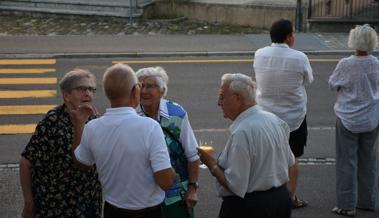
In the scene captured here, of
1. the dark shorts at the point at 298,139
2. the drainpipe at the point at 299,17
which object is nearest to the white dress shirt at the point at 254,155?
the dark shorts at the point at 298,139

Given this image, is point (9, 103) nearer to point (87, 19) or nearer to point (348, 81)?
point (348, 81)

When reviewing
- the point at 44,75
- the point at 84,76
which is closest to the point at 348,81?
the point at 84,76

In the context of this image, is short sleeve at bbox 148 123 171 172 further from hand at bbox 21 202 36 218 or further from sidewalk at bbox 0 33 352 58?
sidewalk at bbox 0 33 352 58

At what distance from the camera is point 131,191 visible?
13.3ft

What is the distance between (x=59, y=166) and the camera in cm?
438

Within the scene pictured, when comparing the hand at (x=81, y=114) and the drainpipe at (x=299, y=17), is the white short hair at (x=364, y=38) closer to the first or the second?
the hand at (x=81, y=114)

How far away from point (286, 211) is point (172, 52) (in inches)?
486

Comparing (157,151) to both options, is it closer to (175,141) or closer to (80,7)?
(175,141)

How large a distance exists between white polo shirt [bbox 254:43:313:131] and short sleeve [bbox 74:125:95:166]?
8.40 ft

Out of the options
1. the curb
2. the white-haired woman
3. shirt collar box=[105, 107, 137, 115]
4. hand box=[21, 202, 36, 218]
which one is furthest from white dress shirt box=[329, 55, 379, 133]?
the curb

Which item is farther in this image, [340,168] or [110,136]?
[340,168]

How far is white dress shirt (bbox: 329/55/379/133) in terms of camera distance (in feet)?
20.8

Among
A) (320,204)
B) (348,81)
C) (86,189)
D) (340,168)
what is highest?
(348,81)

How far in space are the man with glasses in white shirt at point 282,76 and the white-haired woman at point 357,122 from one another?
1.35 feet
